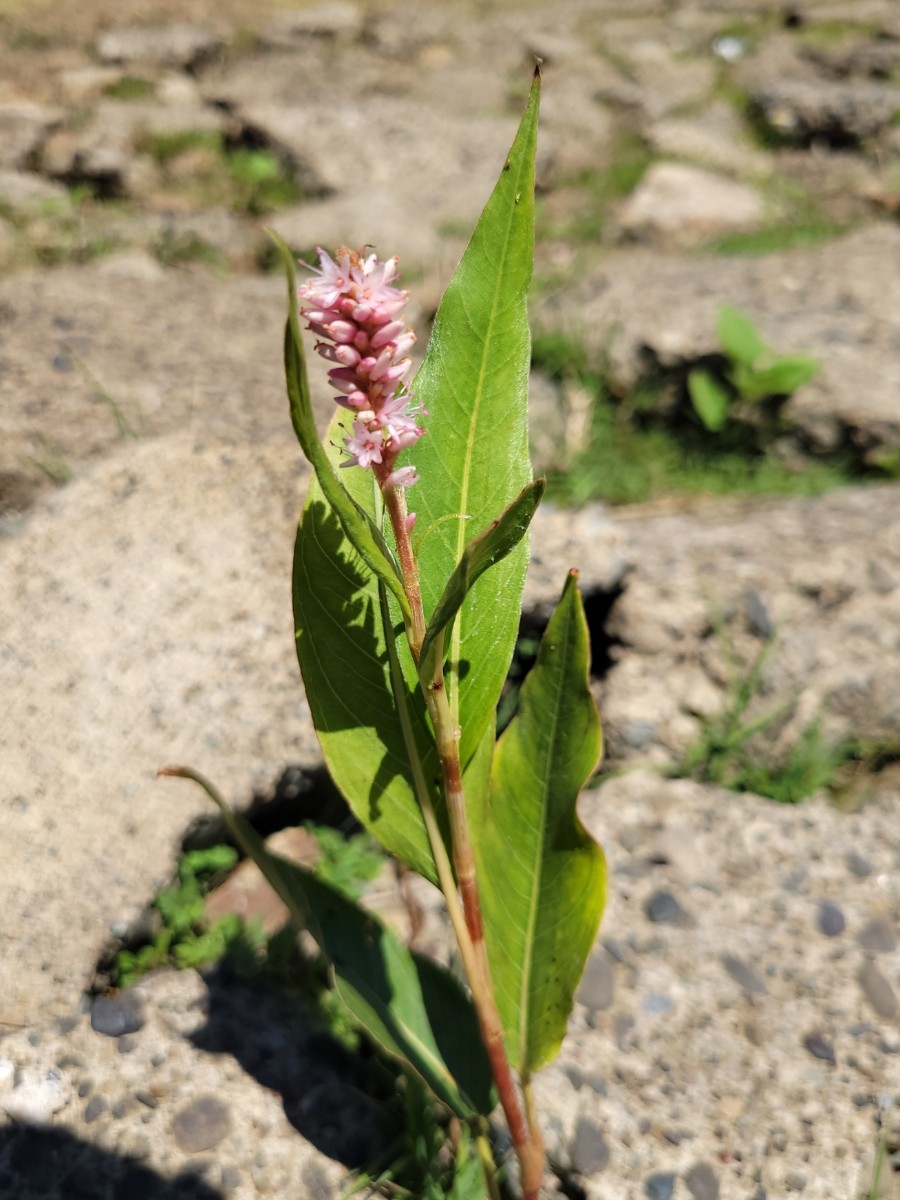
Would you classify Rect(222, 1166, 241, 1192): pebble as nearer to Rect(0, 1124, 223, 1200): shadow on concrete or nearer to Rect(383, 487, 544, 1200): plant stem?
Rect(0, 1124, 223, 1200): shadow on concrete

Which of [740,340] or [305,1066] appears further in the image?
[740,340]

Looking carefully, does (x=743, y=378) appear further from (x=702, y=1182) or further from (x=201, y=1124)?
(x=201, y=1124)

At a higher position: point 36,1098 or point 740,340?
point 740,340

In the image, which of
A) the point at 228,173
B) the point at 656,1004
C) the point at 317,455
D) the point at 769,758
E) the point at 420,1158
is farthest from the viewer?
the point at 228,173

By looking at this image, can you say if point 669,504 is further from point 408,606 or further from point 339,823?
point 408,606

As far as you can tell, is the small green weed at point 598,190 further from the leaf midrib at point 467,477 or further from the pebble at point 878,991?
the leaf midrib at point 467,477

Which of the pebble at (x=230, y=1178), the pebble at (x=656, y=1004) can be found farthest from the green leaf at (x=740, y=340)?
the pebble at (x=230, y=1178)

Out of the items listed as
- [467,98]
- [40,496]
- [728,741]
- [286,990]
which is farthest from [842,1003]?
[467,98]

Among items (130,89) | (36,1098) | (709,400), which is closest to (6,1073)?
(36,1098)
